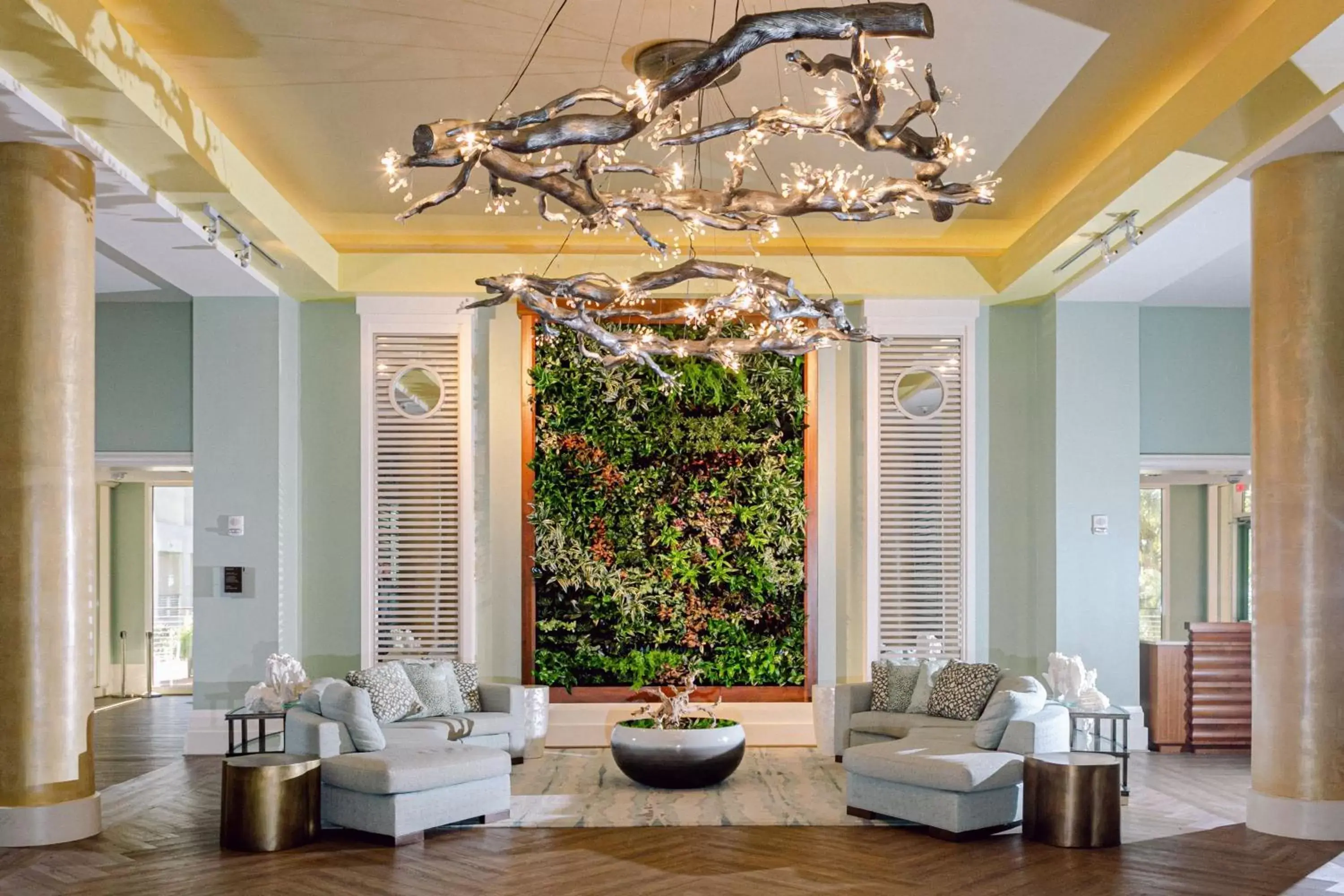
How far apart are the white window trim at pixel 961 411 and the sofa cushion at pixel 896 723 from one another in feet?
4.03

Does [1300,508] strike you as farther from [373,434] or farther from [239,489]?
[239,489]

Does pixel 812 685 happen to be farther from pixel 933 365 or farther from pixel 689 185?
pixel 689 185

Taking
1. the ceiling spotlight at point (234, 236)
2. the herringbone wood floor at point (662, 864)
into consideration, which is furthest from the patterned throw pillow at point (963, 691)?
the ceiling spotlight at point (234, 236)

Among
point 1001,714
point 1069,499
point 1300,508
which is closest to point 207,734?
point 1001,714

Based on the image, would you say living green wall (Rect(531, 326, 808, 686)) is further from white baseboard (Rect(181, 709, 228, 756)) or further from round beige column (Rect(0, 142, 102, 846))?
round beige column (Rect(0, 142, 102, 846))

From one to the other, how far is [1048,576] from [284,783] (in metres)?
5.70

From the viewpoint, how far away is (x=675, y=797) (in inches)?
280

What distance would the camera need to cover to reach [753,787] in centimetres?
745

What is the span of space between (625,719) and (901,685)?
2114mm

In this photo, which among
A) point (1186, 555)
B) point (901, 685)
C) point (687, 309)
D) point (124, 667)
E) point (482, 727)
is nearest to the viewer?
point (687, 309)

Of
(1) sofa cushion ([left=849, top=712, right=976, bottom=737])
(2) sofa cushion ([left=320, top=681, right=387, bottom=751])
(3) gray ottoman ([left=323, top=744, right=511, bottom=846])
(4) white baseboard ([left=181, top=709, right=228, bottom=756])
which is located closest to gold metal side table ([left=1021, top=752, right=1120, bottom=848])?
(1) sofa cushion ([left=849, top=712, right=976, bottom=737])

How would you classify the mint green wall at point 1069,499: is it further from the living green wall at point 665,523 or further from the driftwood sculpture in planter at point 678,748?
the driftwood sculpture in planter at point 678,748

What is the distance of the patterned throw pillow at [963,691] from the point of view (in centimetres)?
761

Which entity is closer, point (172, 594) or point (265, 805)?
point (265, 805)
